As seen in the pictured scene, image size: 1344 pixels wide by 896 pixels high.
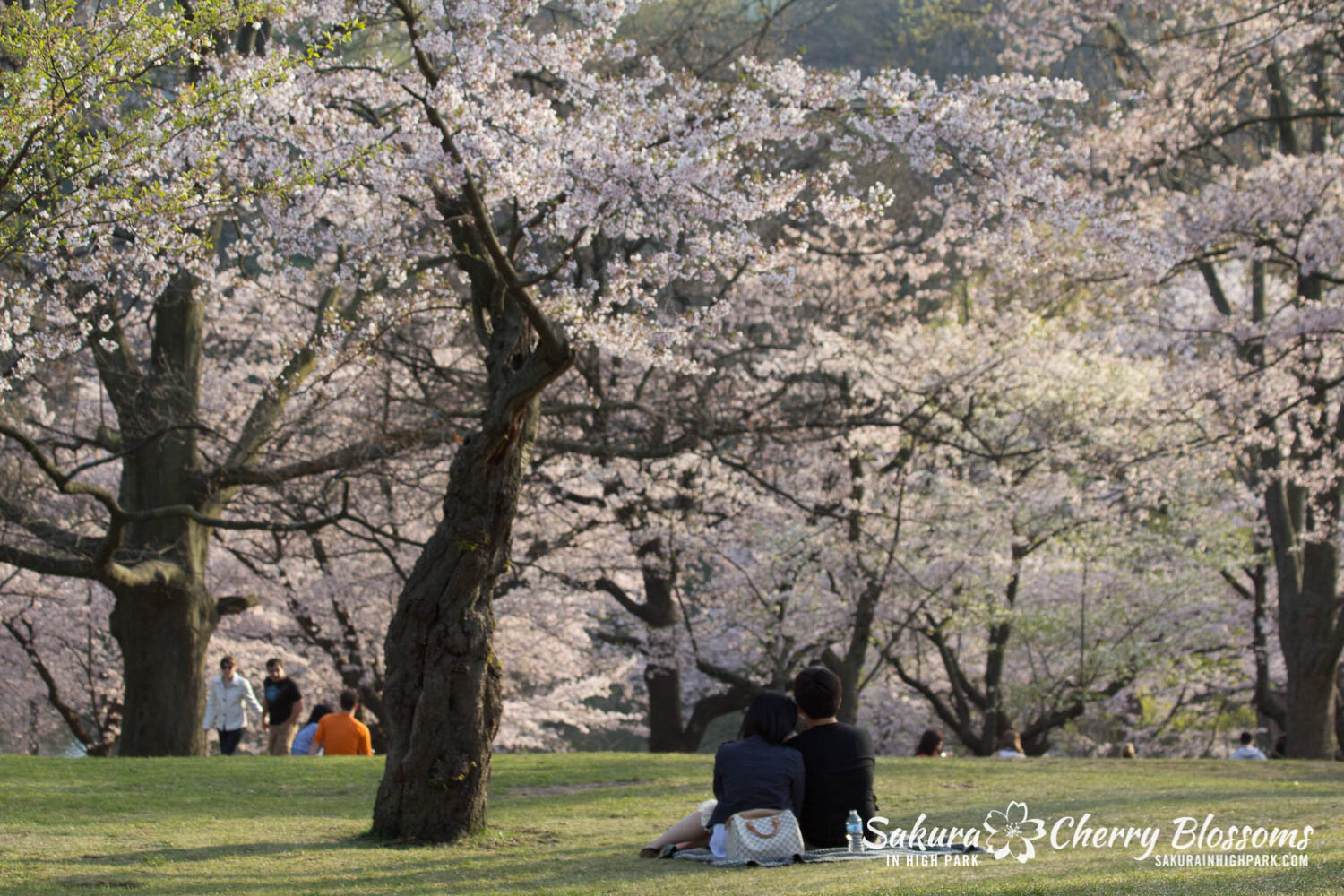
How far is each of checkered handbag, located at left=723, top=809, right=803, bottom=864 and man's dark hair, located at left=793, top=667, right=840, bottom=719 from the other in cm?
53

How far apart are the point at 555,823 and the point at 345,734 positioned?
187 inches

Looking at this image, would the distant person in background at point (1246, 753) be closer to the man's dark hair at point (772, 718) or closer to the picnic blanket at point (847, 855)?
the picnic blanket at point (847, 855)

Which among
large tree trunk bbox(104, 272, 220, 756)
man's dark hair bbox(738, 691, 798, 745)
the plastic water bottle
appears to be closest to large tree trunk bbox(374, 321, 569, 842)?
man's dark hair bbox(738, 691, 798, 745)

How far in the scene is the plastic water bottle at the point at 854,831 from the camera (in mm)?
5551

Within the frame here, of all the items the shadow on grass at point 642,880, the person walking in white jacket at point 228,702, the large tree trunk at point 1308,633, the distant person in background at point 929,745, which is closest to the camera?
the shadow on grass at point 642,880

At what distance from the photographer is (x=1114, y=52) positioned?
45.0 feet

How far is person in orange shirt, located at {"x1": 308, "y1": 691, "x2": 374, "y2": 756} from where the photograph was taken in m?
11.6

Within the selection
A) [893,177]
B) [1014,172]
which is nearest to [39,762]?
[1014,172]

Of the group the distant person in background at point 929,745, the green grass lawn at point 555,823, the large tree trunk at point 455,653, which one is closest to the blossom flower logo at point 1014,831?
the green grass lawn at point 555,823

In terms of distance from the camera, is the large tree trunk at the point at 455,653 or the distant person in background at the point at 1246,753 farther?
the distant person in background at the point at 1246,753

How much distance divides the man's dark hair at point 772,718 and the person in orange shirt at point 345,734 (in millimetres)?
6984

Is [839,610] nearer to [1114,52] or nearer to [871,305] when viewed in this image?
[871,305]

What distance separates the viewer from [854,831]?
5.55 m

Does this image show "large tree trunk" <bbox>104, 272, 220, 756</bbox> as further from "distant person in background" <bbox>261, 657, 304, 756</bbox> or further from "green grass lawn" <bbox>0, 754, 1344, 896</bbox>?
"green grass lawn" <bbox>0, 754, 1344, 896</bbox>
